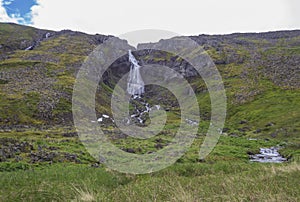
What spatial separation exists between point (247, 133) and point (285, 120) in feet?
29.6

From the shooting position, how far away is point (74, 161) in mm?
27438

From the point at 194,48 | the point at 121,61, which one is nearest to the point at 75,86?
the point at 121,61

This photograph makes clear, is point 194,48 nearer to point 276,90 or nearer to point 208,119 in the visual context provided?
point 276,90

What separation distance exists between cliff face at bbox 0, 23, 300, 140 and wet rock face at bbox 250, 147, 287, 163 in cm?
1525

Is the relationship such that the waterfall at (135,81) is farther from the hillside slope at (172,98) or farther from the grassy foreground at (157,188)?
the grassy foreground at (157,188)

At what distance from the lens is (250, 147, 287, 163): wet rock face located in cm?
3736

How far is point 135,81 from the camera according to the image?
142125 mm

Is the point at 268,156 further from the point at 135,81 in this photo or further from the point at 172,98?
the point at 135,81

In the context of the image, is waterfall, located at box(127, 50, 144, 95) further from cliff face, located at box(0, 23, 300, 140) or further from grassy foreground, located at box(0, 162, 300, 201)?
grassy foreground, located at box(0, 162, 300, 201)

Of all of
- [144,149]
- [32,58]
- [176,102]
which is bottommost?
[176,102]

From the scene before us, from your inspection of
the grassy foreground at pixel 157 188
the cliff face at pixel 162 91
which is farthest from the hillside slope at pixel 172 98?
the grassy foreground at pixel 157 188

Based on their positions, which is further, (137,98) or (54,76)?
(137,98)

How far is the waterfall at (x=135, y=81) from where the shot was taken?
133 meters

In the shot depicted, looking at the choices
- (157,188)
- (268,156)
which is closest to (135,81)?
(268,156)
